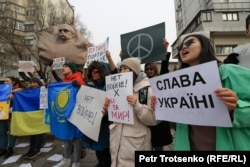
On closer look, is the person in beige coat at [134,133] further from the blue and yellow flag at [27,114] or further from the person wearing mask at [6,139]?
the person wearing mask at [6,139]

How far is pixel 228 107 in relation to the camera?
4.93 feet

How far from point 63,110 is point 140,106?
186 cm

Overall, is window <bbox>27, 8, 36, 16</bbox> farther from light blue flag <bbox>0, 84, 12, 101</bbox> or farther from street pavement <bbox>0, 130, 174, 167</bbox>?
street pavement <bbox>0, 130, 174, 167</bbox>

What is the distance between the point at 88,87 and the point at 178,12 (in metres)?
45.6

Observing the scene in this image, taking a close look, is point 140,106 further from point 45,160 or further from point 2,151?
point 2,151

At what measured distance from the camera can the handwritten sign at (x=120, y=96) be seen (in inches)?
101

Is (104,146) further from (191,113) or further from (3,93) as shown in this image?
(3,93)

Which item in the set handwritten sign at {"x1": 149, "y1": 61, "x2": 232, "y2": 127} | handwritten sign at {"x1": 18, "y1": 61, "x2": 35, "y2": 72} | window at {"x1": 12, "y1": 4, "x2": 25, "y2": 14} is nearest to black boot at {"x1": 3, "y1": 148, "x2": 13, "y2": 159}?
handwritten sign at {"x1": 18, "y1": 61, "x2": 35, "y2": 72}

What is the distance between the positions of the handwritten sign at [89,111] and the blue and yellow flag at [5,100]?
2328mm

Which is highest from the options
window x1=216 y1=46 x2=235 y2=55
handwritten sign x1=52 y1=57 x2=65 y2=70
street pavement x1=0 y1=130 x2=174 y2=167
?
window x1=216 y1=46 x2=235 y2=55

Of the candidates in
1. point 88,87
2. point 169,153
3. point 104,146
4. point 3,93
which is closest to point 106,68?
point 88,87

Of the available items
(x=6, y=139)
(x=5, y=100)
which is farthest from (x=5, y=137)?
(x=5, y=100)

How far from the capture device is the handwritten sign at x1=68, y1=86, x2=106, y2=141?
3166mm

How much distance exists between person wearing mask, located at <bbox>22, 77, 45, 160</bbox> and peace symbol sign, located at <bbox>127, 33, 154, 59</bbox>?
2614 millimetres
